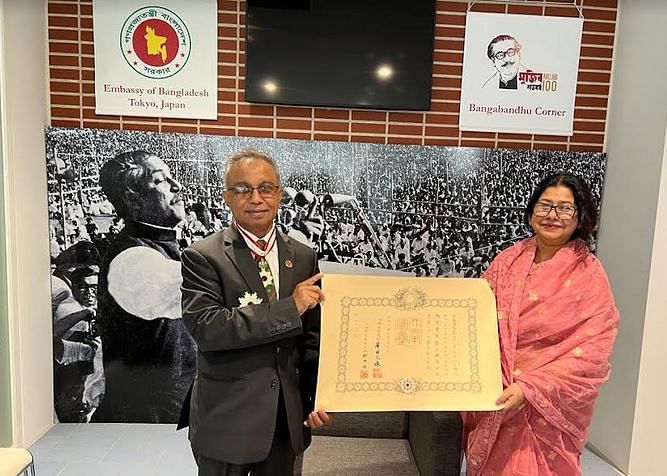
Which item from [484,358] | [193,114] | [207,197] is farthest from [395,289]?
[193,114]

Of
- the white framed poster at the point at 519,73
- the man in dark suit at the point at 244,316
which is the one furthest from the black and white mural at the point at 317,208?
the man in dark suit at the point at 244,316

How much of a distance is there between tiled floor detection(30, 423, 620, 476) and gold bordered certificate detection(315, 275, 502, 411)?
4.46 feet

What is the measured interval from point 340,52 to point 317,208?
816 mm

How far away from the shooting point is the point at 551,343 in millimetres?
1593

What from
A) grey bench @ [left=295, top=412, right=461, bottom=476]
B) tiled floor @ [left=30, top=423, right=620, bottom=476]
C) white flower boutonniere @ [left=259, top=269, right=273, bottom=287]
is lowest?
tiled floor @ [left=30, top=423, right=620, bottom=476]

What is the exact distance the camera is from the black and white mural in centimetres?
283

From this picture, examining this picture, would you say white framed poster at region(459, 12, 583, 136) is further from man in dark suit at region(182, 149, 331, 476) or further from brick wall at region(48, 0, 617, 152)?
man in dark suit at region(182, 149, 331, 476)

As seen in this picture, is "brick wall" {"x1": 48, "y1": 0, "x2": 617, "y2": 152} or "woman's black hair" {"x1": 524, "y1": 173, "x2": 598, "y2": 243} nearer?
"woman's black hair" {"x1": 524, "y1": 173, "x2": 598, "y2": 243}

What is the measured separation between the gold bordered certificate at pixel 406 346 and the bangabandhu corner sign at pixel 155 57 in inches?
68.5

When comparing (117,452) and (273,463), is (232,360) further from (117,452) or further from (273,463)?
(117,452)

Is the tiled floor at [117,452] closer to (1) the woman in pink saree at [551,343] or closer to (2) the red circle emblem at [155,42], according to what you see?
(1) the woman in pink saree at [551,343]

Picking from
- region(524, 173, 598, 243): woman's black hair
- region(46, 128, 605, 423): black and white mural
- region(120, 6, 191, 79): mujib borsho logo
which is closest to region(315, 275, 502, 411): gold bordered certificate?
region(524, 173, 598, 243): woman's black hair
